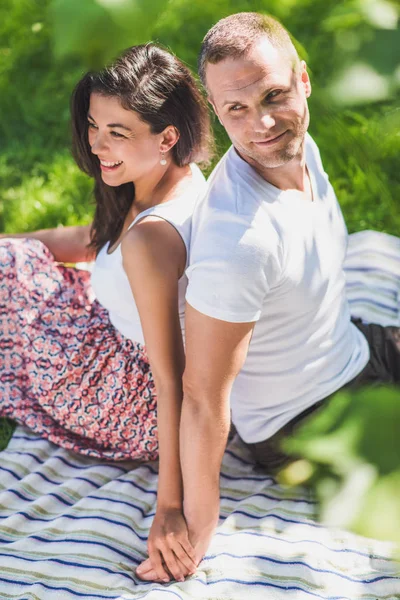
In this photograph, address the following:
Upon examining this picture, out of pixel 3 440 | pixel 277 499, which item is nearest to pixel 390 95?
pixel 277 499

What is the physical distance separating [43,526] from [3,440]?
1.83ft

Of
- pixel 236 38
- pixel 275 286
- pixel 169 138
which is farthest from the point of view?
pixel 169 138

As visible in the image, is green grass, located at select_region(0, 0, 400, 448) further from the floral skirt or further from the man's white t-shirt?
the man's white t-shirt

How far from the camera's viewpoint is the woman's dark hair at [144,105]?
2.14 metres

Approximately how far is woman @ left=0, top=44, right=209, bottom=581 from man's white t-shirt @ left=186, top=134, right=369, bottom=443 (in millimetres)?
211

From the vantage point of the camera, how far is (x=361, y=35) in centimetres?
41

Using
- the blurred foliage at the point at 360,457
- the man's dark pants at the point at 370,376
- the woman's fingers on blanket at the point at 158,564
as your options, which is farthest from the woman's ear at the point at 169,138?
the blurred foliage at the point at 360,457

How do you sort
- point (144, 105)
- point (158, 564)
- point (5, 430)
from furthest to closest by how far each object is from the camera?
point (5, 430), point (144, 105), point (158, 564)

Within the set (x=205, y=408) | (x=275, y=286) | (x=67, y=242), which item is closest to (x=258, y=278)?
(x=275, y=286)

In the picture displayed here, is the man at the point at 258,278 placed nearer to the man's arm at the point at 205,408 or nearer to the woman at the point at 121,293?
the man's arm at the point at 205,408

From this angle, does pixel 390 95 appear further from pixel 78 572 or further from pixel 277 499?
pixel 277 499

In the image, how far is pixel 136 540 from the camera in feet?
7.32

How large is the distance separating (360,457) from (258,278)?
1441 mm

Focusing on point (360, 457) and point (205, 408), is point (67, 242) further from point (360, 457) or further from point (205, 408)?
point (360, 457)
